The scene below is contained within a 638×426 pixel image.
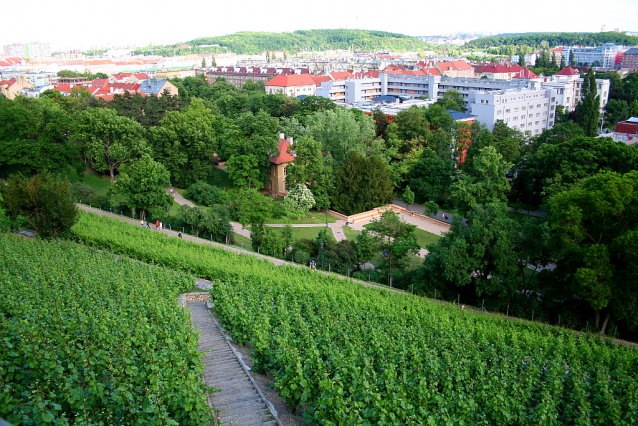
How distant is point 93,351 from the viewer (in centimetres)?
1161

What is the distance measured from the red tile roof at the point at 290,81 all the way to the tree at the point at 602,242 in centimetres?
7834

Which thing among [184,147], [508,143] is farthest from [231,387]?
[508,143]

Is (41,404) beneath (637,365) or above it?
above

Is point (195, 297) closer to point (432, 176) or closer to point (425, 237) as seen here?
point (425, 237)

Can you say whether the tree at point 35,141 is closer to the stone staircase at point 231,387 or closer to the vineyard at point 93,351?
the vineyard at point 93,351

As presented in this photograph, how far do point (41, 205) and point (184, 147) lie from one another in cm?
2231

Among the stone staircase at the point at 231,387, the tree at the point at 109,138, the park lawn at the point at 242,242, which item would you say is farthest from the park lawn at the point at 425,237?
the tree at the point at 109,138

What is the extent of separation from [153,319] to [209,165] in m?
35.3

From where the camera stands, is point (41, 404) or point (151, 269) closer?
point (41, 404)

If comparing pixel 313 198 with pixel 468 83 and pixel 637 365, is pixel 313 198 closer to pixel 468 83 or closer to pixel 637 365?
pixel 637 365

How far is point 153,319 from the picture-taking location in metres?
15.0

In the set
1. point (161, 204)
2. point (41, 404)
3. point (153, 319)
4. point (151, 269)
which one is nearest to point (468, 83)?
point (161, 204)

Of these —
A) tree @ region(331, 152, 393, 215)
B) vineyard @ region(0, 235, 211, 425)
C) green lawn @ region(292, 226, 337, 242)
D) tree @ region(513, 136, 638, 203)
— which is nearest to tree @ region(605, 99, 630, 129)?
tree @ region(513, 136, 638, 203)

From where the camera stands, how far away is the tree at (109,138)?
4147cm
